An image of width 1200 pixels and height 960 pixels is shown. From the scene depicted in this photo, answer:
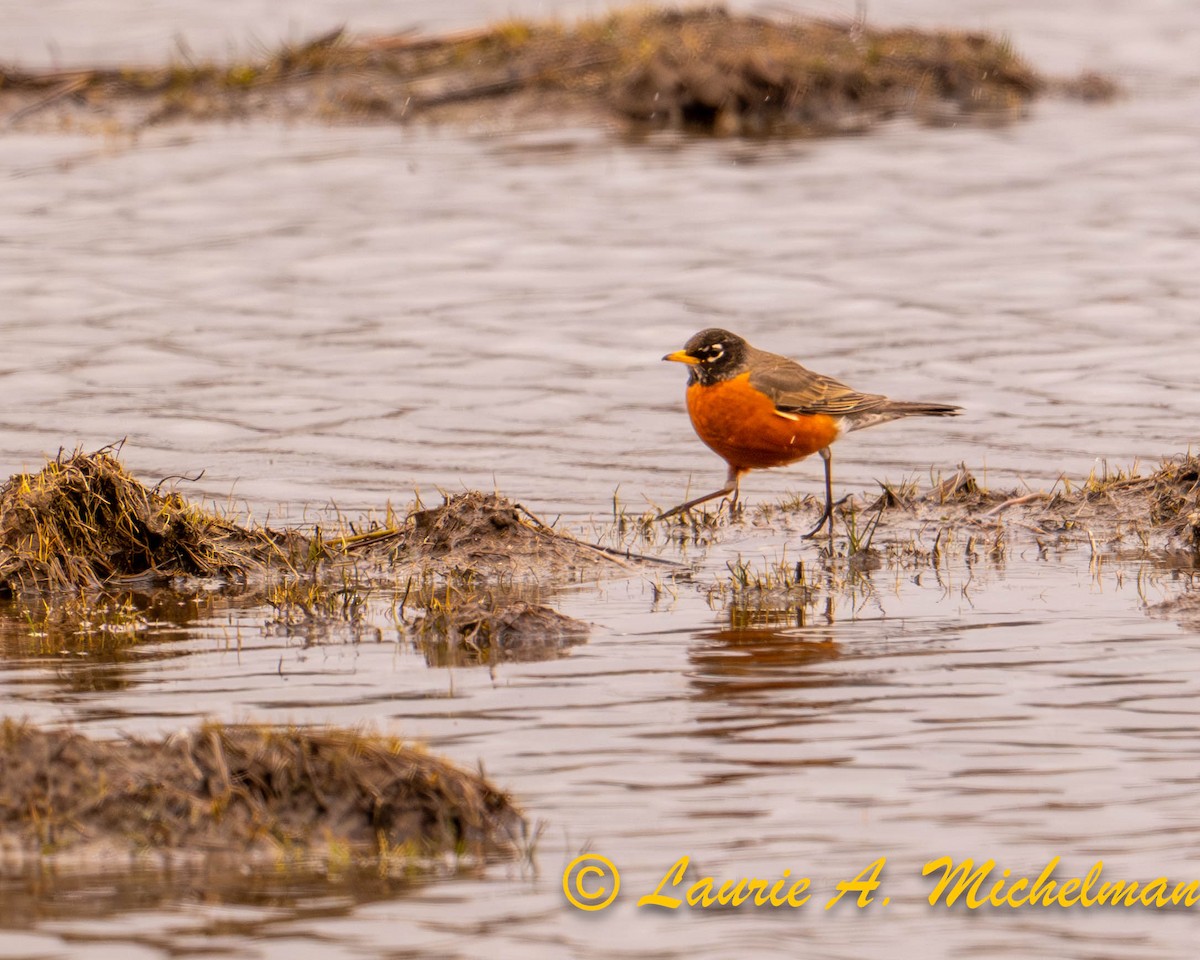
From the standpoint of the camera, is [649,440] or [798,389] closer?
[798,389]

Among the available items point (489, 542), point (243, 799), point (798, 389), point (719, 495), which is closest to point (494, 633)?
point (489, 542)

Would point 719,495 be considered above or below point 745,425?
below

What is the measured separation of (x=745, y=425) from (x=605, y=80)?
17080mm

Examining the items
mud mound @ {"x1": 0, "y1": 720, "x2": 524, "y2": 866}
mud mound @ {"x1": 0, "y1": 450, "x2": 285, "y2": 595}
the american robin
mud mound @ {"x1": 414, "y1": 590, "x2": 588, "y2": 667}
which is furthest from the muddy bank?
mud mound @ {"x1": 0, "y1": 720, "x2": 524, "y2": 866}

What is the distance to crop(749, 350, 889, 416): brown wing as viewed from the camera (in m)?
11.6

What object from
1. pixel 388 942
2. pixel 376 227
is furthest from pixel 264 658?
pixel 376 227

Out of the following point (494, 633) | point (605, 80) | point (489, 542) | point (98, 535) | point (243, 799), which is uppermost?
point (605, 80)

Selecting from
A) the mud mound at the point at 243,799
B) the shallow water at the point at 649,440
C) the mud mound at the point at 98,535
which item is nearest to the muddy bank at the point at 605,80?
the shallow water at the point at 649,440

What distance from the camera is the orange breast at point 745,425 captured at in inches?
452

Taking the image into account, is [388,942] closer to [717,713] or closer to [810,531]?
[717,713]

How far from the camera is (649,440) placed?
14.3 metres

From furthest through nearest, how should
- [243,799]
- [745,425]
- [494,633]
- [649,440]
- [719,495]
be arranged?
[649,440]
[719,495]
[745,425]
[494,633]
[243,799]

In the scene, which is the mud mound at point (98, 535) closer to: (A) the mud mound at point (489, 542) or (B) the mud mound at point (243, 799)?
(A) the mud mound at point (489, 542)

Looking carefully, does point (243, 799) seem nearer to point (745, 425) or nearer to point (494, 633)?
point (494, 633)
